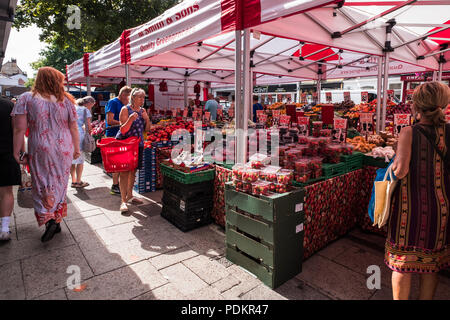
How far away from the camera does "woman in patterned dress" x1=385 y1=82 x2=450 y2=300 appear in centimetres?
199

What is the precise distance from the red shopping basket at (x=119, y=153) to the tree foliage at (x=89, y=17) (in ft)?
38.7

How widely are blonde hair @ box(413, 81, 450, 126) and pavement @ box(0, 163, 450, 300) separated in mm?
1652

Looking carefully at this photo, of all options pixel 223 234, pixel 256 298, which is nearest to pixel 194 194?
pixel 223 234

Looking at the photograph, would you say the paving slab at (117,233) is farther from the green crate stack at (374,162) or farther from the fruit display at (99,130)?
the green crate stack at (374,162)

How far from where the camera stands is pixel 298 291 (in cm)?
268

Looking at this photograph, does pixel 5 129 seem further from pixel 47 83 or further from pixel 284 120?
pixel 284 120

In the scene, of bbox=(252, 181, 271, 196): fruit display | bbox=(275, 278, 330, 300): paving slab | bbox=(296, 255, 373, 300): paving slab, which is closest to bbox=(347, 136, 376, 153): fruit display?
bbox=(296, 255, 373, 300): paving slab

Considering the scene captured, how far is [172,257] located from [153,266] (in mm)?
259

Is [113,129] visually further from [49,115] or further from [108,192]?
[49,115]

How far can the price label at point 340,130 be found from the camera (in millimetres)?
4138

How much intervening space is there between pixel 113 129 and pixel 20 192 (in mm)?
1981

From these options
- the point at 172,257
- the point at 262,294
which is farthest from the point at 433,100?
the point at 172,257
